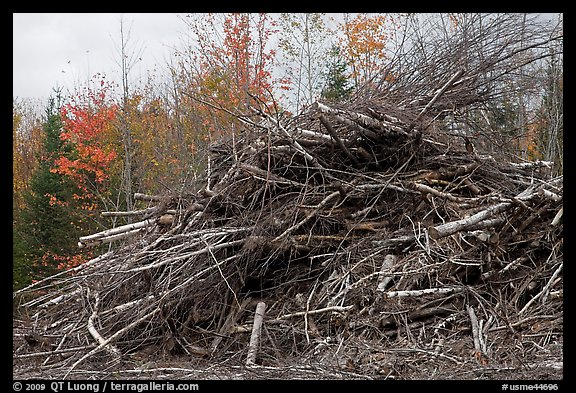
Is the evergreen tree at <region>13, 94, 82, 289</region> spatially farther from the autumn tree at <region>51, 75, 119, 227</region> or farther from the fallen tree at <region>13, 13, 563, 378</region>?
the fallen tree at <region>13, 13, 563, 378</region>

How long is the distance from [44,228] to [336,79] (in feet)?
30.9

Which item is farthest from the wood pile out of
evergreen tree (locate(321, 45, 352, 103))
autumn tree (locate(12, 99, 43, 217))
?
autumn tree (locate(12, 99, 43, 217))

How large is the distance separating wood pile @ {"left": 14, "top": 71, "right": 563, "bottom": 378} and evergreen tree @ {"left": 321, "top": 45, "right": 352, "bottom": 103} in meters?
8.18

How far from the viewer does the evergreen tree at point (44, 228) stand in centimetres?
1546

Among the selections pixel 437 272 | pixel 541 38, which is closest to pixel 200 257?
pixel 437 272

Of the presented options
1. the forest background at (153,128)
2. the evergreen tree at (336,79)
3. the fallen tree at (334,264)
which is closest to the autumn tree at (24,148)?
the forest background at (153,128)

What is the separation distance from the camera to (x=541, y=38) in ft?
22.6

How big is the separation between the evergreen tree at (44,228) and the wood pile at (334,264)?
31.7 ft

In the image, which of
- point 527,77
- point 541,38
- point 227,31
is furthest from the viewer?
point 227,31

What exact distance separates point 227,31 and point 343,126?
14079 mm

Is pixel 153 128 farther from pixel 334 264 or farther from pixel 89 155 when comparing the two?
pixel 334 264

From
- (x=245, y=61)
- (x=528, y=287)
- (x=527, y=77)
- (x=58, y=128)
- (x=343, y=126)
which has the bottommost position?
(x=528, y=287)

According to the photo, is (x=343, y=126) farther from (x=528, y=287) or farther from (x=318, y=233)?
(x=528, y=287)

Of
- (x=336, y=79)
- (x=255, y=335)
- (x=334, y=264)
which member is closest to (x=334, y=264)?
(x=334, y=264)
